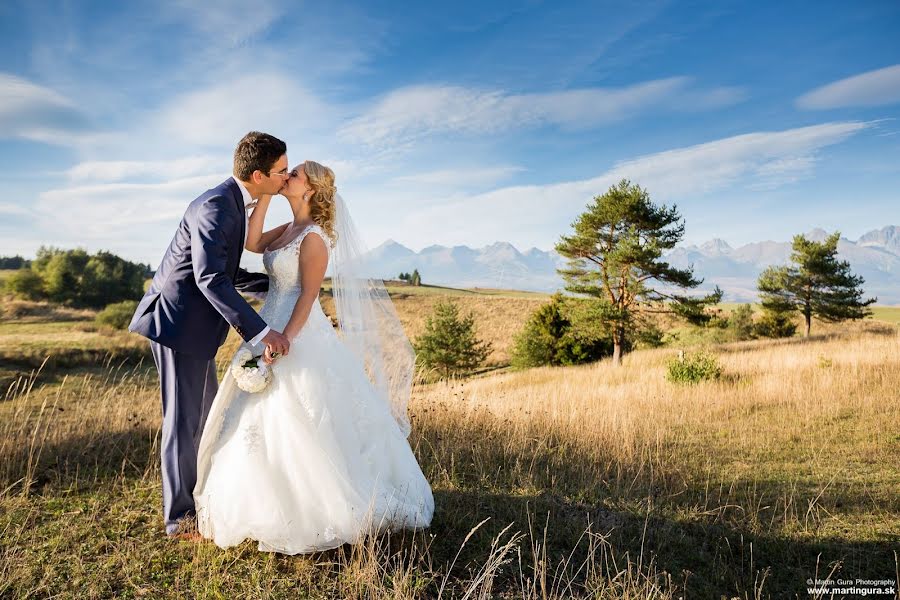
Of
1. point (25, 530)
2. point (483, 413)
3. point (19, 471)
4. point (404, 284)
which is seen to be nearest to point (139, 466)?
point (19, 471)

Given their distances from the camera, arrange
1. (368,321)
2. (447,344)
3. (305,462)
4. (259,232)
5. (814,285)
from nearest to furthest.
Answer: (305,462) → (259,232) → (368,321) → (814,285) → (447,344)

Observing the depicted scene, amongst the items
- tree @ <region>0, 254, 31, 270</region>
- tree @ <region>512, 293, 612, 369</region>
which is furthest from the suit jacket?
tree @ <region>0, 254, 31, 270</region>

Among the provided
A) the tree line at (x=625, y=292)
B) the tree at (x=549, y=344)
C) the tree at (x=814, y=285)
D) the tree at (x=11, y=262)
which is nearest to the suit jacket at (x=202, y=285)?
→ the tree line at (x=625, y=292)

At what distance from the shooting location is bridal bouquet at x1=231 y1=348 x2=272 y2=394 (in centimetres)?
366

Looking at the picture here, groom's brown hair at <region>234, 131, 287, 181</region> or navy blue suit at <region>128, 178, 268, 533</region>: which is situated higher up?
groom's brown hair at <region>234, 131, 287, 181</region>

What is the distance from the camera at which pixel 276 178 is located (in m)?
3.91

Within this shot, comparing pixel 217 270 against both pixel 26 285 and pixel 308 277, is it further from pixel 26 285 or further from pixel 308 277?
pixel 26 285

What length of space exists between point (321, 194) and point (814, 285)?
38756 mm

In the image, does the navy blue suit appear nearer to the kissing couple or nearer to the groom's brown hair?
the kissing couple

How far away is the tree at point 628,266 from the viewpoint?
995 inches

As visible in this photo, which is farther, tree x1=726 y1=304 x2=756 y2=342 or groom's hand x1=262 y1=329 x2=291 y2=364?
tree x1=726 y1=304 x2=756 y2=342

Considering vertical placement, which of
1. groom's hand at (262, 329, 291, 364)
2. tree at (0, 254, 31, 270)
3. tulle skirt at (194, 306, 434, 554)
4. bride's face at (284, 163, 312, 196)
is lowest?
tulle skirt at (194, 306, 434, 554)

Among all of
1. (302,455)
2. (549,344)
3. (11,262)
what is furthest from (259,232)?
(11,262)

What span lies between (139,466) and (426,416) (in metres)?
3.38
